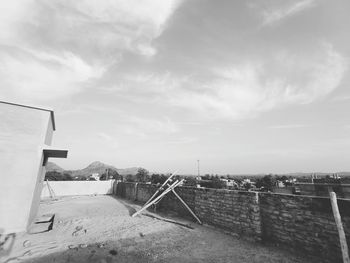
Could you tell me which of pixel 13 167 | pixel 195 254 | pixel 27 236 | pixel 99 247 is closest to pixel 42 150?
pixel 13 167

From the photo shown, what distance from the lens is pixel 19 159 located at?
21.8ft

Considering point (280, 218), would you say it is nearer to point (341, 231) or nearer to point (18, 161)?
point (341, 231)

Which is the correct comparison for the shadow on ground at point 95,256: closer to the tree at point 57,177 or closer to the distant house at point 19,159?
the distant house at point 19,159

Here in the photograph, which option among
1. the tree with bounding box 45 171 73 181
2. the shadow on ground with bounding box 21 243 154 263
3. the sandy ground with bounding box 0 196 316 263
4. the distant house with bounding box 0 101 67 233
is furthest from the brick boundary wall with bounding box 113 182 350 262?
the tree with bounding box 45 171 73 181

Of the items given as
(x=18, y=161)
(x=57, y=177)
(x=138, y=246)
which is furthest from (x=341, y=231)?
(x=57, y=177)

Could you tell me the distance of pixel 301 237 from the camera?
4883 mm

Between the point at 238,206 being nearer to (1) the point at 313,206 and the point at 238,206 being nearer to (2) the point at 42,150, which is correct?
(1) the point at 313,206

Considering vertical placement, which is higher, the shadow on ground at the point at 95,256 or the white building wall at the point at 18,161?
the white building wall at the point at 18,161

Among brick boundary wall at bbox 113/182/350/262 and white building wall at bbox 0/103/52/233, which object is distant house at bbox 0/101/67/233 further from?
brick boundary wall at bbox 113/182/350/262

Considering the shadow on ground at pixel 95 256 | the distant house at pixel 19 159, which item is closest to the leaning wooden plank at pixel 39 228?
the distant house at pixel 19 159

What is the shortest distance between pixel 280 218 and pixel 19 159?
8063mm

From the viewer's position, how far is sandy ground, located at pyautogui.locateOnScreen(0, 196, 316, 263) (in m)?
4.75

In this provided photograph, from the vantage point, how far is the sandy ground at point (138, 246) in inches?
187

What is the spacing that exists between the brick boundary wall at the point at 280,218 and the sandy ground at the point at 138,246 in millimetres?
318
